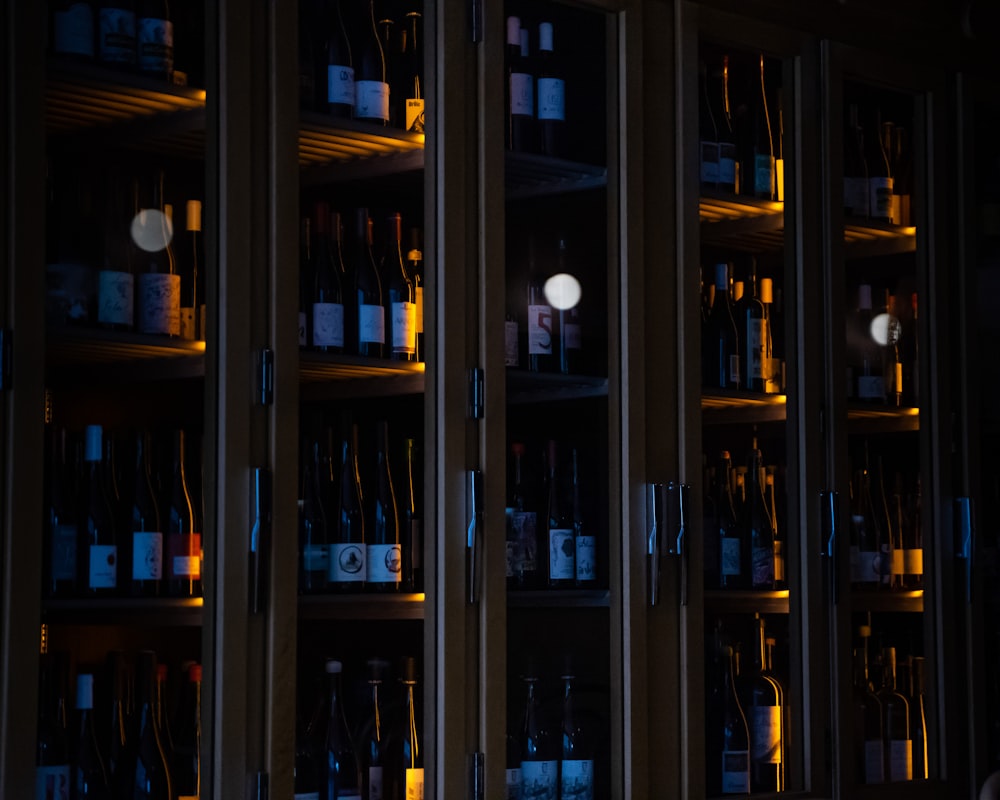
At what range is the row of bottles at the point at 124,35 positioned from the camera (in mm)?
2029

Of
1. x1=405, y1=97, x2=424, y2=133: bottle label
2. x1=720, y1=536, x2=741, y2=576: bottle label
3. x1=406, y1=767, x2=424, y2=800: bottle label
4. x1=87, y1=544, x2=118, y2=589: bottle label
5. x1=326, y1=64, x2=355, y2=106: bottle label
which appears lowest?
x1=406, y1=767, x2=424, y2=800: bottle label

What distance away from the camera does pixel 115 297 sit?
2.07 meters

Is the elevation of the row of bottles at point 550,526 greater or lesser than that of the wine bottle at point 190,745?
greater

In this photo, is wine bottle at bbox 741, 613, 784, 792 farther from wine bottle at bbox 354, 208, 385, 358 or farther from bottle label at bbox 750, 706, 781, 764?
wine bottle at bbox 354, 208, 385, 358

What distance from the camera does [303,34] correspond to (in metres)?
2.23

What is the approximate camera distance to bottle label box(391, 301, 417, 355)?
234 centimetres

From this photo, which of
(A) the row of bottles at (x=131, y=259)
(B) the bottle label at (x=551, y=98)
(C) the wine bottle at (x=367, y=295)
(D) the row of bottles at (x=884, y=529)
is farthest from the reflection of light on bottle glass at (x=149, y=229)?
(D) the row of bottles at (x=884, y=529)

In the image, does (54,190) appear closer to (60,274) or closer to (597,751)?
(60,274)

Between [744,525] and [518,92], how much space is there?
902 millimetres

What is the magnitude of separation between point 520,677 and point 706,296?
0.81 metres

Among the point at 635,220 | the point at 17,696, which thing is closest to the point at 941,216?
the point at 635,220

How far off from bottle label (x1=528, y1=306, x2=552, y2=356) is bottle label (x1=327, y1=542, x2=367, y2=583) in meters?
0.46

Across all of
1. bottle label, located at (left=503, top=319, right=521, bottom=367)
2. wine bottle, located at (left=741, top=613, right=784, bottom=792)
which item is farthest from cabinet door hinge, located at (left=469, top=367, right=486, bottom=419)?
wine bottle, located at (left=741, top=613, right=784, bottom=792)

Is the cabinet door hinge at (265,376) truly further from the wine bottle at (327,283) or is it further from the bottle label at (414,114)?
the bottle label at (414,114)
